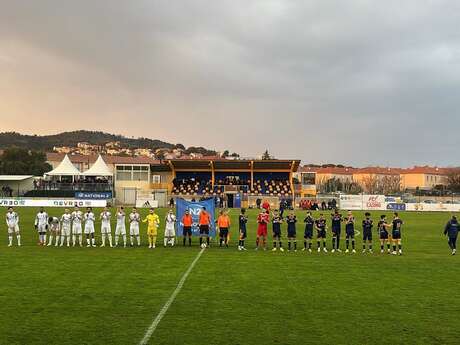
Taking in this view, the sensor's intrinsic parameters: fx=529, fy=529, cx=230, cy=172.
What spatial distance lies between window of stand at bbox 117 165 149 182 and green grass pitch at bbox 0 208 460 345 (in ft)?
198

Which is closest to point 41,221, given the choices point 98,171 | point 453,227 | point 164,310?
point 164,310

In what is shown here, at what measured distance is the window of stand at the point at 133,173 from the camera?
82025 millimetres

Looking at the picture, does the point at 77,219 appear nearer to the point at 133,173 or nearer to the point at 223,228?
the point at 223,228

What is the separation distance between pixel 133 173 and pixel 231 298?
71147mm

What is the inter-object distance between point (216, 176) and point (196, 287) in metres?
68.5

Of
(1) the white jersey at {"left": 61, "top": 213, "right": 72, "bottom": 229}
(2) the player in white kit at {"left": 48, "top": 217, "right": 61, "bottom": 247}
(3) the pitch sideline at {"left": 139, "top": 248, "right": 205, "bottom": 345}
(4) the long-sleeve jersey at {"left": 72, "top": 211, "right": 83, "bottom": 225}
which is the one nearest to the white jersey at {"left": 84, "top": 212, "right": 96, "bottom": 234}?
(4) the long-sleeve jersey at {"left": 72, "top": 211, "right": 83, "bottom": 225}

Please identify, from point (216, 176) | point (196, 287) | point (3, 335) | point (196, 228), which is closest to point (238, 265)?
point (196, 287)

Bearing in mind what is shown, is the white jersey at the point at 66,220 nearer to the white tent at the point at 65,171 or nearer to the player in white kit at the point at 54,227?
the player in white kit at the point at 54,227

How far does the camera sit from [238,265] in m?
19.0

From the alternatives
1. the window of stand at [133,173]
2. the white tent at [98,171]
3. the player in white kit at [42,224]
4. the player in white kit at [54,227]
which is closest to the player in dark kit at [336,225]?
the player in white kit at [54,227]

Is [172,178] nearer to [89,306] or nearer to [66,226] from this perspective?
[66,226]

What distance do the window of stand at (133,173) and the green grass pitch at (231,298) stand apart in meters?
60.3

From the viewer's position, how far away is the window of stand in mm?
82025

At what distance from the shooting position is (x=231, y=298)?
13.0 meters
